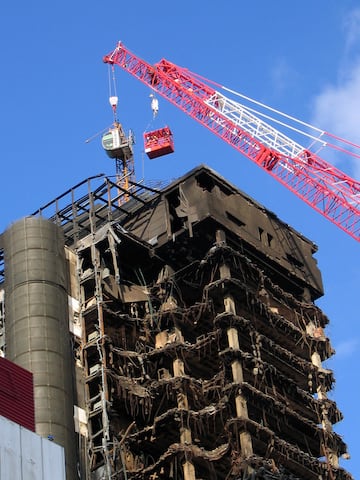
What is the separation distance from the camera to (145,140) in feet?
523

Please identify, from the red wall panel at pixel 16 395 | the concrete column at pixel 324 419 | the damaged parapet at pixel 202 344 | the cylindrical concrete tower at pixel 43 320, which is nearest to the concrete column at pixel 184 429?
the damaged parapet at pixel 202 344

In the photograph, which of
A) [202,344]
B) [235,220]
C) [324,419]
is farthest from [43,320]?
[324,419]

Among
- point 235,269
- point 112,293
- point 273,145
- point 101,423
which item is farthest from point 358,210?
point 101,423

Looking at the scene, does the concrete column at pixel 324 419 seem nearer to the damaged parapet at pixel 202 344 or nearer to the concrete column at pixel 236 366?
the damaged parapet at pixel 202 344

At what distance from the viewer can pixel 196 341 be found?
11306 cm

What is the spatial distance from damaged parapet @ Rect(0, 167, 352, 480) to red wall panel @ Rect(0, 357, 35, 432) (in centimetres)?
2795

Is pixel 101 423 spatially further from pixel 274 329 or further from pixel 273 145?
pixel 273 145

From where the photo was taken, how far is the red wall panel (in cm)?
6794

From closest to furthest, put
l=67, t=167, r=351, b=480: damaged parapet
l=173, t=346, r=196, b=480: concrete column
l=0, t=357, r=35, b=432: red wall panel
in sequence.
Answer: l=0, t=357, r=35, b=432: red wall panel < l=173, t=346, r=196, b=480: concrete column < l=67, t=167, r=351, b=480: damaged parapet

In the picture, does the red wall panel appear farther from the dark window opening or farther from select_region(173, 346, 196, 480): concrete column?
the dark window opening

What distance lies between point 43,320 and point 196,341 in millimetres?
16616

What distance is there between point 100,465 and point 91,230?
22.4 metres

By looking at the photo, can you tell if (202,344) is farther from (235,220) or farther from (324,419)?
(324,419)

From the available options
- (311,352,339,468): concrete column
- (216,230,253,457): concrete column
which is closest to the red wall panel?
(216,230,253,457): concrete column
